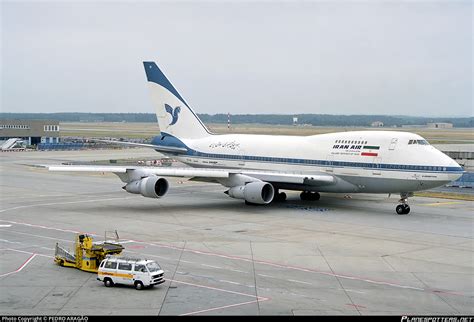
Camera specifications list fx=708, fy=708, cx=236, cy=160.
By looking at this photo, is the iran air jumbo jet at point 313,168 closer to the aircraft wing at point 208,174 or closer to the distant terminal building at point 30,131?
the aircraft wing at point 208,174

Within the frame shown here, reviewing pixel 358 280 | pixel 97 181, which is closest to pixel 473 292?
pixel 358 280

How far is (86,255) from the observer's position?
26844 mm

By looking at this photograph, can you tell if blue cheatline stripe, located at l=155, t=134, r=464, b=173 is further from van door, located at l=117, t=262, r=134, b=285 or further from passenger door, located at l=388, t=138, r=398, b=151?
van door, located at l=117, t=262, r=134, b=285

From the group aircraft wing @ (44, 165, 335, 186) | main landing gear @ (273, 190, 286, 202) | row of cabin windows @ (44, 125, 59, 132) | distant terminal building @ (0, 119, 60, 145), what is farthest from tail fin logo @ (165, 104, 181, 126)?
row of cabin windows @ (44, 125, 59, 132)

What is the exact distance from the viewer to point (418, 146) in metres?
42.5

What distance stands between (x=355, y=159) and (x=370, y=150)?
1.08m

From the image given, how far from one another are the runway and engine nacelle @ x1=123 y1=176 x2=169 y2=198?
1.27 m

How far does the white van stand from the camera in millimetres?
23781

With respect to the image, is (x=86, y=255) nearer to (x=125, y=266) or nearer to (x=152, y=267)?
(x=125, y=266)

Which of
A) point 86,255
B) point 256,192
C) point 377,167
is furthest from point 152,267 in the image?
point 377,167

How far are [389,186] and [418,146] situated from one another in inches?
116

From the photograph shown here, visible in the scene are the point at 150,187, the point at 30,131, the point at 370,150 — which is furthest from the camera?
the point at 30,131

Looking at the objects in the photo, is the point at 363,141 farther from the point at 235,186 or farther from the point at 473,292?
the point at 473,292

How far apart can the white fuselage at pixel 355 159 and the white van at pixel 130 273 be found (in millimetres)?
21628
